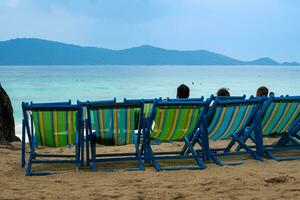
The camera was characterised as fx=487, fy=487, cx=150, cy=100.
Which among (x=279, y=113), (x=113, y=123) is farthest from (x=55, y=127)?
(x=279, y=113)

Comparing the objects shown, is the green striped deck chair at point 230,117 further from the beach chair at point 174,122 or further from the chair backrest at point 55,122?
the chair backrest at point 55,122

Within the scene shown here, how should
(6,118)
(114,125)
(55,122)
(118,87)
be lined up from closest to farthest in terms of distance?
(55,122) → (114,125) → (6,118) → (118,87)

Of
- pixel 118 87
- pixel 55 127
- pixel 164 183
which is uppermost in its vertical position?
pixel 55 127

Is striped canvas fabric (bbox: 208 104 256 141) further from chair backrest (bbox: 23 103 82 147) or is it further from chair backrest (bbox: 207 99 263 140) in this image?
chair backrest (bbox: 23 103 82 147)

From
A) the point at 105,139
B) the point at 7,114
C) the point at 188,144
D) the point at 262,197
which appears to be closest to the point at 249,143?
the point at 188,144

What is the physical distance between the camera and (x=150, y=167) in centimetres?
505

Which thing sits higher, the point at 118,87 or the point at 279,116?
the point at 279,116

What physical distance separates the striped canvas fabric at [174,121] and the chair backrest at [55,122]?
80cm

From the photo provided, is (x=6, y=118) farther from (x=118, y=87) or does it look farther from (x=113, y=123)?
(x=118, y=87)

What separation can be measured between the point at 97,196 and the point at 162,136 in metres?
1.40

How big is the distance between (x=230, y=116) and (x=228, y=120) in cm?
5

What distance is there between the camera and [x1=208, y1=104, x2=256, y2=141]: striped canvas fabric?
5031 millimetres

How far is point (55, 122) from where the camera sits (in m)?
4.81

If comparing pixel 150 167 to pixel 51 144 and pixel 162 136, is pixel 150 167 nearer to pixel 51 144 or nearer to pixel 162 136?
pixel 162 136
